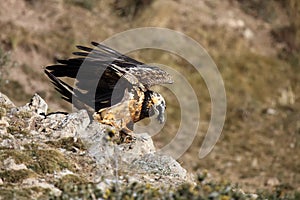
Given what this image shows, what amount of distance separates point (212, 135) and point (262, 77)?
15.0ft

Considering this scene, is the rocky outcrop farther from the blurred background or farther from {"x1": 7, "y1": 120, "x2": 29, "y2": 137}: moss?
the blurred background

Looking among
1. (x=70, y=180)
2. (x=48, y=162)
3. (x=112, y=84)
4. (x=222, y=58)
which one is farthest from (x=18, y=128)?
(x=222, y=58)

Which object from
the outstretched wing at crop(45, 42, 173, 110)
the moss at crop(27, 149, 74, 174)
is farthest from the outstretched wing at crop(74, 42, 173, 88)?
the moss at crop(27, 149, 74, 174)

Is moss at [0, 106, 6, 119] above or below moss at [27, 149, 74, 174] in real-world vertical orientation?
above

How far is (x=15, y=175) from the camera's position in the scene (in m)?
8.65

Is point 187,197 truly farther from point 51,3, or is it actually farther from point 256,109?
point 51,3

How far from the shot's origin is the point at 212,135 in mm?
21953

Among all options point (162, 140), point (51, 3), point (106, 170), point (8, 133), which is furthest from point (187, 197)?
point (51, 3)

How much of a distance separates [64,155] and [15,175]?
1021 mm

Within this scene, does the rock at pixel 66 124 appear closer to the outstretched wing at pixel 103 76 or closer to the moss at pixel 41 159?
the outstretched wing at pixel 103 76

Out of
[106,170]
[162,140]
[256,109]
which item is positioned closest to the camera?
[106,170]

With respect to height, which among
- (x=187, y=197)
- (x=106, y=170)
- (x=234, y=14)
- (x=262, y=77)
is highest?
(x=234, y=14)

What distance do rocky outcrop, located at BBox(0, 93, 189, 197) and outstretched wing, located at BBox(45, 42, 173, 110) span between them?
44 centimetres

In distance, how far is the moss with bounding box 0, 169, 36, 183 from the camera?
859 centimetres
